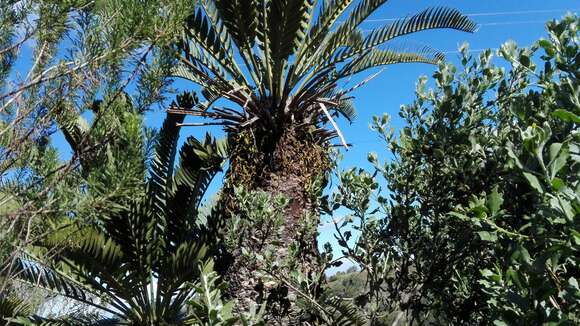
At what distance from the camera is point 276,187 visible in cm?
481

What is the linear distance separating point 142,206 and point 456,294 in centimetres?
429

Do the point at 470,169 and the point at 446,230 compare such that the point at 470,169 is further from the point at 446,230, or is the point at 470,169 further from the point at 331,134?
the point at 331,134

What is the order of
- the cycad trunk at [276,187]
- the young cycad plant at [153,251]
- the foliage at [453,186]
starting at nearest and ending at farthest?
the foliage at [453,186] → the cycad trunk at [276,187] → the young cycad plant at [153,251]

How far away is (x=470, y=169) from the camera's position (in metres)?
2.93

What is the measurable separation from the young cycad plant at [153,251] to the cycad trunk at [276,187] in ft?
4.89

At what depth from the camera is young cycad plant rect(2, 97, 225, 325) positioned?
620 centimetres

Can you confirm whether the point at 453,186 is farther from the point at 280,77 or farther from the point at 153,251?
the point at 153,251

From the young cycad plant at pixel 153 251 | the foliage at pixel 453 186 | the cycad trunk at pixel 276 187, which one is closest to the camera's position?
the foliage at pixel 453 186

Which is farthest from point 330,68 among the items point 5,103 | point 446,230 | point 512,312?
point 512,312

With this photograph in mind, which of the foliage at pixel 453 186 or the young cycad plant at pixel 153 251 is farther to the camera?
the young cycad plant at pixel 153 251

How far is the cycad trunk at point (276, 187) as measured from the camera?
395 cm

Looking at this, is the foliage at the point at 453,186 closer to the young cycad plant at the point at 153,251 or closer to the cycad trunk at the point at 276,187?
the cycad trunk at the point at 276,187

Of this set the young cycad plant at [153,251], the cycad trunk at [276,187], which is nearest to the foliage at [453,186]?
the cycad trunk at [276,187]

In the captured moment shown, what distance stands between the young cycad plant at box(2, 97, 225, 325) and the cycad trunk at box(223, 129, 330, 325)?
149 centimetres
